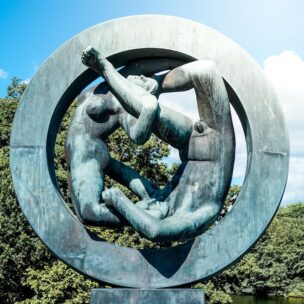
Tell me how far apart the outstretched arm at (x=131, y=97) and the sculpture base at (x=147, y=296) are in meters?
→ 1.50

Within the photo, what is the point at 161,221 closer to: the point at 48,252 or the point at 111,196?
the point at 111,196

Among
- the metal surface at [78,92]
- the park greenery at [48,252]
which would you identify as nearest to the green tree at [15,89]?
the park greenery at [48,252]

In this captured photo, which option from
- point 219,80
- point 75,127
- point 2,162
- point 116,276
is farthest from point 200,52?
point 2,162

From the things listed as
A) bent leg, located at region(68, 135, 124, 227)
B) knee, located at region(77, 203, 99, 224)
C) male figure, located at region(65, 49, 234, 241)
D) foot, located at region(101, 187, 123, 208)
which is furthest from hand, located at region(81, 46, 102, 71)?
knee, located at region(77, 203, 99, 224)

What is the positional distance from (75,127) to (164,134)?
0.93 metres

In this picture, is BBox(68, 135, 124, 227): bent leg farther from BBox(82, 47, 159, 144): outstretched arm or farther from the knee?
BBox(82, 47, 159, 144): outstretched arm

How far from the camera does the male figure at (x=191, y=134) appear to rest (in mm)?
6453

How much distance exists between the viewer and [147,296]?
641 cm

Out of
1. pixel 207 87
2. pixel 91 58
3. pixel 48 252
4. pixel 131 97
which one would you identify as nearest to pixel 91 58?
pixel 91 58

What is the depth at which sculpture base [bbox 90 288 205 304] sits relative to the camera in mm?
6391

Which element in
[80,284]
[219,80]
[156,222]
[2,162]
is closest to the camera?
[156,222]

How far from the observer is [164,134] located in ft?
21.8

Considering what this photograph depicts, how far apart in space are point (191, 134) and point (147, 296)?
1.71m

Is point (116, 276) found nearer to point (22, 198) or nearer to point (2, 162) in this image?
point (22, 198)
